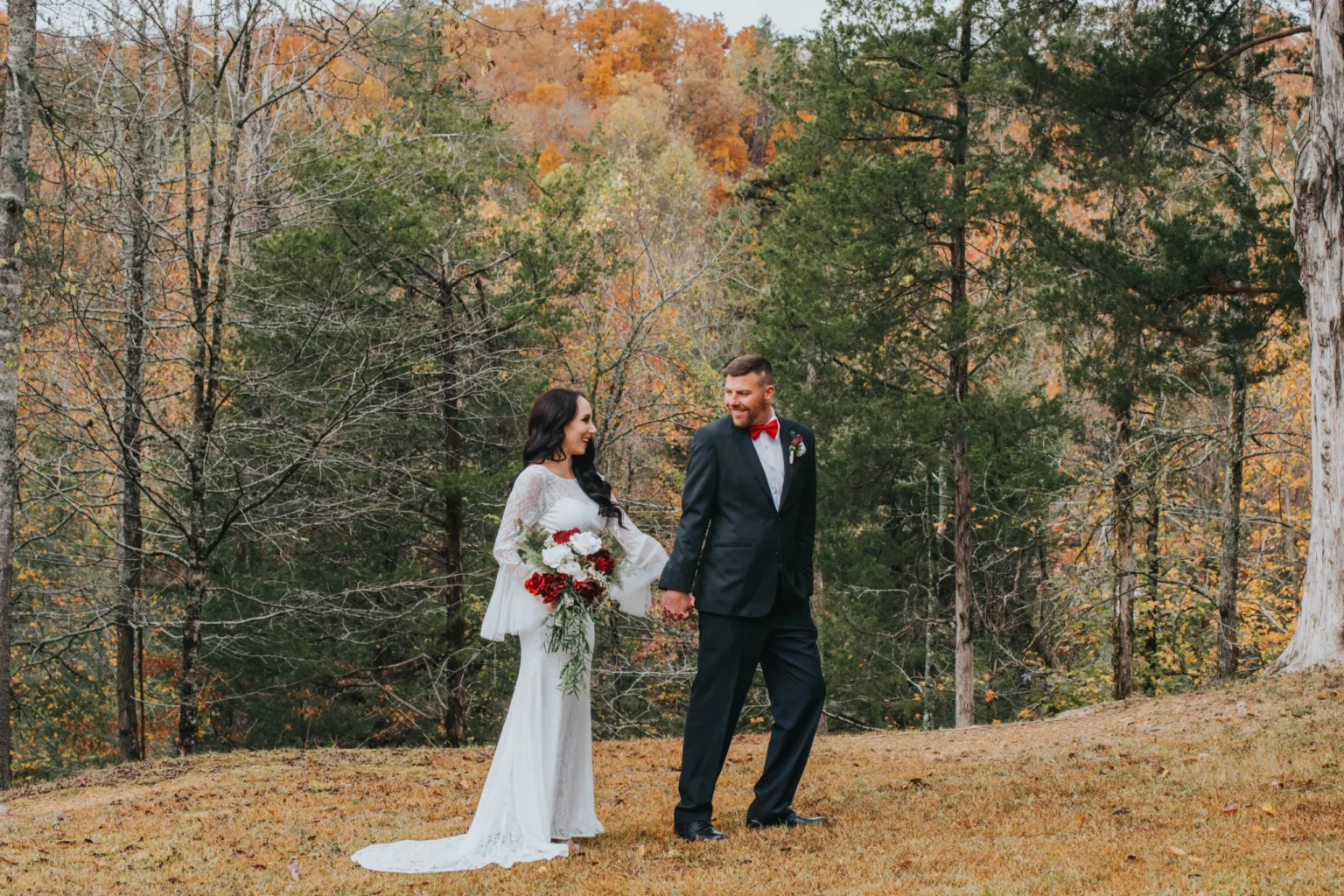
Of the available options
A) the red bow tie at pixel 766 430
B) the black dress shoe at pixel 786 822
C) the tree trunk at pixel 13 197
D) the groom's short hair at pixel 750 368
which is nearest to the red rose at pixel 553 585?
the red bow tie at pixel 766 430

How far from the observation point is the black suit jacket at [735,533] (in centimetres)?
499

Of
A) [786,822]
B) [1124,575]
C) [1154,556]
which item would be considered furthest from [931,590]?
[786,822]

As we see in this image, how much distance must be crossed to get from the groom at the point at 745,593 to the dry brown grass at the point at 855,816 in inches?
11.1

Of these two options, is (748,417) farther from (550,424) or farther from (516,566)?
(516,566)

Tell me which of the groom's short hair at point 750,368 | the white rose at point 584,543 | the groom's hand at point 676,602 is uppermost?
the groom's short hair at point 750,368

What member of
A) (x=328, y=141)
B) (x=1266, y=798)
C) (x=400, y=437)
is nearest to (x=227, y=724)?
(x=400, y=437)

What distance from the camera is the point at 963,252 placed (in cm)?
1384

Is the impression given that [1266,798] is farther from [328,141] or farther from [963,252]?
[328,141]

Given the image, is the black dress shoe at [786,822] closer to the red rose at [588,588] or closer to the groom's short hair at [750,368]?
the red rose at [588,588]

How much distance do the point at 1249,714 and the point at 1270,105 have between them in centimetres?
594

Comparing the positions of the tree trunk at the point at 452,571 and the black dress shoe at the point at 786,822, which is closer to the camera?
the black dress shoe at the point at 786,822

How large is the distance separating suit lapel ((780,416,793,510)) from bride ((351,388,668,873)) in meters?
0.67

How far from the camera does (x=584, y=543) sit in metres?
5.05

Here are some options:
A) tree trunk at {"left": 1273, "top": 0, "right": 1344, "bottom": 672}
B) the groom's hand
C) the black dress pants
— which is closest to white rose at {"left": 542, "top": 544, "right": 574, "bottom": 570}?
the groom's hand
